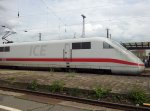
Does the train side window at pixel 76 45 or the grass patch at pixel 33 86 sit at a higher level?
the train side window at pixel 76 45

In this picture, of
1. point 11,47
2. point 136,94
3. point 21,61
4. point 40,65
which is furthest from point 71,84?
point 11,47

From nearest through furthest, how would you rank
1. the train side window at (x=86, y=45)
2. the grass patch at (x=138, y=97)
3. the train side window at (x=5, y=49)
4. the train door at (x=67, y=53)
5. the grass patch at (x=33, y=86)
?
the grass patch at (x=138, y=97) → the grass patch at (x=33, y=86) → the train side window at (x=86, y=45) → the train door at (x=67, y=53) → the train side window at (x=5, y=49)

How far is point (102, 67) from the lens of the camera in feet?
68.3

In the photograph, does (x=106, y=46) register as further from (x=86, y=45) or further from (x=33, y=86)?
Answer: (x=33, y=86)

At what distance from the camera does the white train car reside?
19703 mm

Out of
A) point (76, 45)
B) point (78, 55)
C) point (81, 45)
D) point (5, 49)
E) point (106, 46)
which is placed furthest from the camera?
point (5, 49)

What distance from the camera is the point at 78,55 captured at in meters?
22.2

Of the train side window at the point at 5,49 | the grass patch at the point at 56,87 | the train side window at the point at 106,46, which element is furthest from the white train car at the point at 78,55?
the grass patch at the point at 56,87

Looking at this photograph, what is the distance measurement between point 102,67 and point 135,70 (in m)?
2.61

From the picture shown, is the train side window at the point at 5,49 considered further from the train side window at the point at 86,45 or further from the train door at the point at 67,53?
the train side window at the point at 86,45

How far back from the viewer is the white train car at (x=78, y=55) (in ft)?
64.6

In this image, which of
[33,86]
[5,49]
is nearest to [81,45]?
[33,86]

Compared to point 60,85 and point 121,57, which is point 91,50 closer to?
point 121,57

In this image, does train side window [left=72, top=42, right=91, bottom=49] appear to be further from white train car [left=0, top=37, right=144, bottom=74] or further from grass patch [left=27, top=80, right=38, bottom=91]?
grass patch [left=27, top=80, right=38, bottom=91]
